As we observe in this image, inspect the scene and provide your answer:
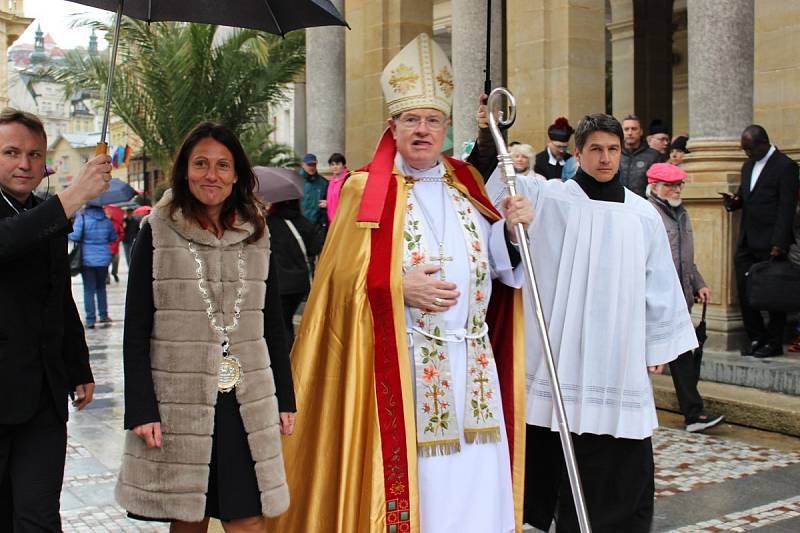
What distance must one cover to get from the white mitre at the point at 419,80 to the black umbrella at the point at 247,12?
29 centimetres

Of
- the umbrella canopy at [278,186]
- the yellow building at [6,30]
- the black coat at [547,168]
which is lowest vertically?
the umbrella canopy at [278,186]

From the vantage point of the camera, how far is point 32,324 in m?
3.50

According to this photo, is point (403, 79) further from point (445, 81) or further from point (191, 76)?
point (191, 76)

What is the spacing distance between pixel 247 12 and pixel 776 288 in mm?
5309

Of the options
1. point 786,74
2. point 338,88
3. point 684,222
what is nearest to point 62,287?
point 684,222

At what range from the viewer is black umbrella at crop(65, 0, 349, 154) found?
13.2 ft

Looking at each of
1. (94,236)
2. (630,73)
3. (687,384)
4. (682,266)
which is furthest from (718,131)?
(630,73)

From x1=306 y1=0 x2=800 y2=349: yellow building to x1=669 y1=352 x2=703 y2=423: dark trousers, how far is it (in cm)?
199

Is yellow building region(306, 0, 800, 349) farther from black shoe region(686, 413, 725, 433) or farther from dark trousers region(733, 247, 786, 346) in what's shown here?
black shoe region(686, 413, 725, 433)

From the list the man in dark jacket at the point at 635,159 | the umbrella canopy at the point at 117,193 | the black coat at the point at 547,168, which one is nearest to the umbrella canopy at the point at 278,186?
the black coat at the point at 547,168

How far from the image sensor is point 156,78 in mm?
18766

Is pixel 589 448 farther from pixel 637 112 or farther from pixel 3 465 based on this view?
pixel 637 112

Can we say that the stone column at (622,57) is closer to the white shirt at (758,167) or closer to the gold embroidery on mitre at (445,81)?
the white shirt at (758,167)

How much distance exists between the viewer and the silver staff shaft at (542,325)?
341 centimetres
